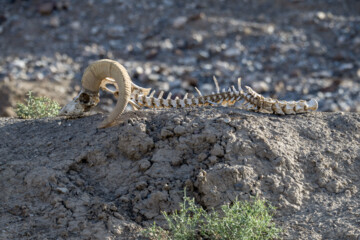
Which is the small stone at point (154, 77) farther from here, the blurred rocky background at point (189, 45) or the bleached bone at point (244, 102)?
the bleached bone at point (244, 102)

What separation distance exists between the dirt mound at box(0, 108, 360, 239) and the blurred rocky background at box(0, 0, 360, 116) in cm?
677

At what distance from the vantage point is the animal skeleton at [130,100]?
579cm

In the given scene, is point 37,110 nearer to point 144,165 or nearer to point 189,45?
point 144,165

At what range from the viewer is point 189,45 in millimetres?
15000

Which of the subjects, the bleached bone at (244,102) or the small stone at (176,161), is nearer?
the small stone at (176,161)

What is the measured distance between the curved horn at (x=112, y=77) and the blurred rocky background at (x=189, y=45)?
6085 mm

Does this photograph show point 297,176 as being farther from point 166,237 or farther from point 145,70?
point 145,70

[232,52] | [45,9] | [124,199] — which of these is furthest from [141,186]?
[45,9]

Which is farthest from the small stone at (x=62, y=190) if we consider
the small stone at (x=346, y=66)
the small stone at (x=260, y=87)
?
the small stone at (x=346, y=66)

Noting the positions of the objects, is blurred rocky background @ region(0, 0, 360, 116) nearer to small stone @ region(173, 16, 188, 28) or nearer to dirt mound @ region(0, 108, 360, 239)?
small stone @ region(173, 16, 188, 28)

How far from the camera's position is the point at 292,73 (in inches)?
560

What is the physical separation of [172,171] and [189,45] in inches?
395

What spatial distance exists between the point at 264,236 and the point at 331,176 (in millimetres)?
1156

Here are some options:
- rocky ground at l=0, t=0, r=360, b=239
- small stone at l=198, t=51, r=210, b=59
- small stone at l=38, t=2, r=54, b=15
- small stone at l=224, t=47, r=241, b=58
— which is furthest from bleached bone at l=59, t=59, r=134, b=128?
small stone at l=38, t=2, r=54, b=15
